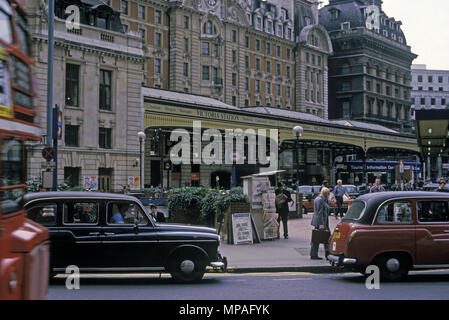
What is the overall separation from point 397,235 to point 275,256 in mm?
4281

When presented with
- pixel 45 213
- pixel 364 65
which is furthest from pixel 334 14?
pixel 45 213

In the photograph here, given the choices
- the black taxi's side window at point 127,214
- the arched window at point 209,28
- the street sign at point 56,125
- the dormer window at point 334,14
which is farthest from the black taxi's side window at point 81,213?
the dormer window at point 334,14

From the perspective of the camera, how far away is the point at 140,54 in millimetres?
42594

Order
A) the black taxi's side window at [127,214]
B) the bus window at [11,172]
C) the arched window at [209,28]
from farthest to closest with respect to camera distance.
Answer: the arched window at [209,28]
the black taxi's side window at [127,214]
the bus window at [11,172]

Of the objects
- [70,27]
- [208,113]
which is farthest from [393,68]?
[70,27]

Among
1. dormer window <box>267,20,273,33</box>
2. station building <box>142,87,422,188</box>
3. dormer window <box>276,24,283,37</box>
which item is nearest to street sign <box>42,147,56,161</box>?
station building <box>142,87,422,188</box>

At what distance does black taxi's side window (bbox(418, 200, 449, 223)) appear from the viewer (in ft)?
37.8

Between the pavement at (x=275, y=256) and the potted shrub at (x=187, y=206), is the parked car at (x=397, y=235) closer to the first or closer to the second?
the pavement at (x=275, y=256)

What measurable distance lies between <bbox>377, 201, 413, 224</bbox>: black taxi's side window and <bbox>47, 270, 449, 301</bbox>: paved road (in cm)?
124

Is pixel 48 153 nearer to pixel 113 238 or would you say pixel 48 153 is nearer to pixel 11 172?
pixel 113 238

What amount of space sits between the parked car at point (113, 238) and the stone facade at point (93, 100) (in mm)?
26143

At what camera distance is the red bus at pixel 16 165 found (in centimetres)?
Answer: 550

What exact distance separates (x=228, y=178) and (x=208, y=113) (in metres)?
21.4
